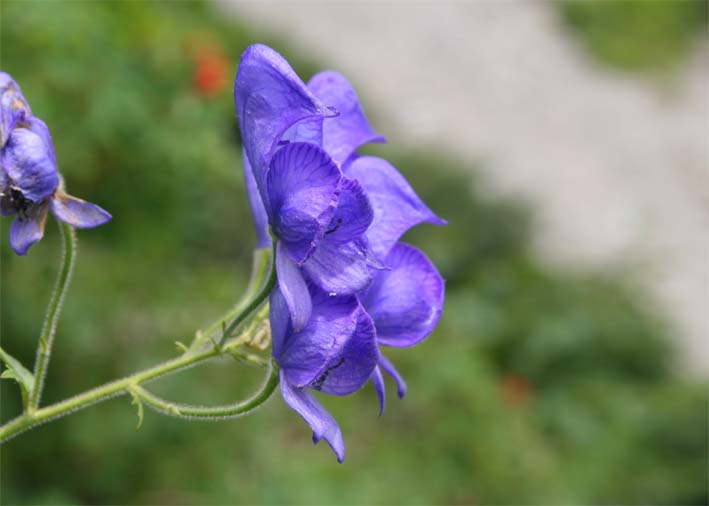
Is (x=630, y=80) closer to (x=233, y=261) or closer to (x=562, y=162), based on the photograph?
(x=562, y=162)

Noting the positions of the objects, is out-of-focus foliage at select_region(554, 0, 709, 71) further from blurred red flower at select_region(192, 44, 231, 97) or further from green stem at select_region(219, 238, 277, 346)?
green stem at select_region(219, 238, 277, 346)

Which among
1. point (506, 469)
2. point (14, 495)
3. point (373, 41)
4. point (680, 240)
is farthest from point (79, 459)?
point (373, 41)

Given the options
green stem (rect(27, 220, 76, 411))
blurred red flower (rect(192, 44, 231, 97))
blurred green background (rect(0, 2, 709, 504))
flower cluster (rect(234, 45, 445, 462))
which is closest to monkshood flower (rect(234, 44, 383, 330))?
flower cluster (rect(234, 45, 445, 462))

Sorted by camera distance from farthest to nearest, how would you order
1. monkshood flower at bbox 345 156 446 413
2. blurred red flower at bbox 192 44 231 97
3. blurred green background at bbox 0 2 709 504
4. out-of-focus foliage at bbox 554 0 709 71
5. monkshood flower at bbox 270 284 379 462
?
out-of-focus foliage at bbox 554 0 709 71 → blurred red flower at bbox 192 44 231 97 → blurred green background at bbox 0 2 709 504 → monkshood flower at bbox 345 156 446 413 → monkshood flower at bbox 270 284 379 462

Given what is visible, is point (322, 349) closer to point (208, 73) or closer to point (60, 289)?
point (60, 289)

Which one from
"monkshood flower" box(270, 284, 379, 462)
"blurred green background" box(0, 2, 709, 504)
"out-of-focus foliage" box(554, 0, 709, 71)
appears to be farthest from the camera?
"out-of-focus foliage" box(554, 0, 709, 71)

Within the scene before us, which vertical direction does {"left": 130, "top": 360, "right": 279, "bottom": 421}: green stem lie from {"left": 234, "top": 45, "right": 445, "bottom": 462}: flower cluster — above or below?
below

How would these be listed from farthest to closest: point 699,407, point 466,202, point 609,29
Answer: point 609,29, point 466,202, point 699,407
